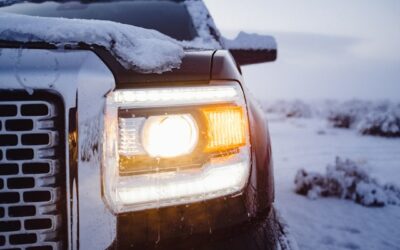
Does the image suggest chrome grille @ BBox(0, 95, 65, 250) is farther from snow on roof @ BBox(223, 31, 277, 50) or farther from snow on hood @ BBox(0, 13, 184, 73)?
snow on roof @ BBox(223, 31, 277, 50)

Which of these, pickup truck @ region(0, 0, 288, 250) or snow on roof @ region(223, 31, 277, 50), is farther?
snow on roof @ region(223, 31, 277, 50)

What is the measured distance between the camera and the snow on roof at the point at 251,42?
2.44m

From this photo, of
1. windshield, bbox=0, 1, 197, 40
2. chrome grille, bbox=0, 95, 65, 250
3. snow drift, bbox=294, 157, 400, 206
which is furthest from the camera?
snow drift, bbox=294, 157, 400, 206

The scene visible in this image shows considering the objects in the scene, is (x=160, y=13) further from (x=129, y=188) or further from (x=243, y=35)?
(x=129, y=188)

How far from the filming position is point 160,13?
265cm

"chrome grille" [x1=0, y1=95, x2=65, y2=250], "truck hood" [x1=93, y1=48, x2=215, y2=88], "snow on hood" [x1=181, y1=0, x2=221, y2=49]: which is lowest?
"chrome grille" [x1=0, y1=95, x2=65, y2=250]

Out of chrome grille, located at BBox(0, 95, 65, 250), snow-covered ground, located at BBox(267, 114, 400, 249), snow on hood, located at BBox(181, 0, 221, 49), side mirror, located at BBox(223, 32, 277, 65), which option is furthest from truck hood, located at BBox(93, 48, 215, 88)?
side mirror, located at BBox(223, 32, 277, 65)

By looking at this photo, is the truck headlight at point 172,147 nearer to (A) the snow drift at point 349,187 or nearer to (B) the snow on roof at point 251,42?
(B) the snow on roof at point 251,42

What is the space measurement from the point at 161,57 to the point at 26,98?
1.23 feet

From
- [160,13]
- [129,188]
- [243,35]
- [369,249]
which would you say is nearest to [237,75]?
[129,188]

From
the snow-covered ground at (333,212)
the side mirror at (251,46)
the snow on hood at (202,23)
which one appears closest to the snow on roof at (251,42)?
the side mirror at (251,46)

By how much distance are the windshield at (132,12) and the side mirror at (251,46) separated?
0.88ft

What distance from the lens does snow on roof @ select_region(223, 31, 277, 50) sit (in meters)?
2.44

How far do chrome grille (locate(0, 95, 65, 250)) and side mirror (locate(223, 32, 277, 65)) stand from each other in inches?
66.0
